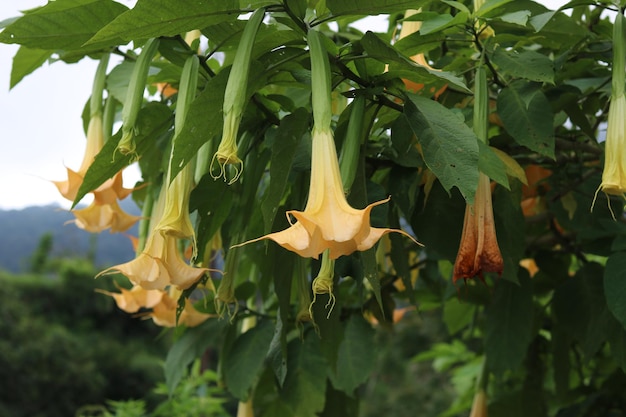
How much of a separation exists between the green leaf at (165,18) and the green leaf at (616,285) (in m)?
0.47

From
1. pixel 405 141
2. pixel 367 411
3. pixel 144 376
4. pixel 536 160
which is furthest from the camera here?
pixel 144 376

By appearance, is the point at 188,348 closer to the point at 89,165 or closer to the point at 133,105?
the point at 89,165

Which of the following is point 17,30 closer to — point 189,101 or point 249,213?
point 189,101

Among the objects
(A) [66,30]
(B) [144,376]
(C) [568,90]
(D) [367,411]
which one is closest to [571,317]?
(C) [568,90]

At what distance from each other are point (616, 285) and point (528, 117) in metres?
0.20

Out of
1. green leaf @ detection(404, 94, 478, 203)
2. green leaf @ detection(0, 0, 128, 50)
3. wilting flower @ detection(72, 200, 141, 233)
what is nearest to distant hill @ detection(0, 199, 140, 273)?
wilting flower @ detection(72, 200, 141, 233)

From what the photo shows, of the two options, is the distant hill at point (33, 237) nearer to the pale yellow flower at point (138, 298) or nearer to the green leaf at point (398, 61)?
the pale yellow flower at point (138, 298)

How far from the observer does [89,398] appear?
10.1 metres

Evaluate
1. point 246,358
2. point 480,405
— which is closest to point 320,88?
point 246,358

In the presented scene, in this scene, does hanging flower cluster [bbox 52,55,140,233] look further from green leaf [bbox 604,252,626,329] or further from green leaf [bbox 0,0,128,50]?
green leaf [bbox 604,252,626,329]

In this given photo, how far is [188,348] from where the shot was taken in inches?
41.3

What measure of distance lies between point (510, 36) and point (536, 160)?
251mm

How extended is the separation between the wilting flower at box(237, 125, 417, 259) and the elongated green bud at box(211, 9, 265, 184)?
2.6 inches

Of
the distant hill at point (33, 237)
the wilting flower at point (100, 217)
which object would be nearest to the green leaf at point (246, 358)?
the wilting flower at point (100, 217)
